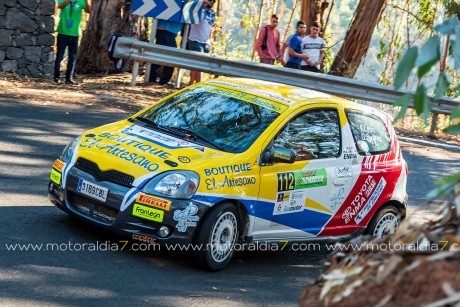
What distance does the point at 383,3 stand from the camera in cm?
2128

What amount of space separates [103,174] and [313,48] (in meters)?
10.2

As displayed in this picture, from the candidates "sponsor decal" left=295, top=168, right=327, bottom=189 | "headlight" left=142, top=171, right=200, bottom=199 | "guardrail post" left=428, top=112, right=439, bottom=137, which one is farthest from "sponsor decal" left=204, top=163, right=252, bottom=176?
"guardrail post" left=428, top=112, right=439, bottom=137

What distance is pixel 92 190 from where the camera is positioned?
8.55 metres

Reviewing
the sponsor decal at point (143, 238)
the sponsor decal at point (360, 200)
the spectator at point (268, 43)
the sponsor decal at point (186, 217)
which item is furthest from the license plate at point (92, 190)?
the spectator at point (268, 43)

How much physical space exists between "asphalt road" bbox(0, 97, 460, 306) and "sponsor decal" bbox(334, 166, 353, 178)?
3.18 feet

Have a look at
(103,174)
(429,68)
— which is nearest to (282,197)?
(103,174)

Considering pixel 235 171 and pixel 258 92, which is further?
pixel 258 92

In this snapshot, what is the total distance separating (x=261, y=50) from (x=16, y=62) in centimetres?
491

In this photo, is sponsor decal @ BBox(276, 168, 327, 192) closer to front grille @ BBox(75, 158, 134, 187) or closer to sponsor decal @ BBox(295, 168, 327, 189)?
sponsor decal @ BBox(295, 168, 327, 189)

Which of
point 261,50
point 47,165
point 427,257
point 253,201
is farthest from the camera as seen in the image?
point 261,50

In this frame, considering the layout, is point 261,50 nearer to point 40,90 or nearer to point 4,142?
point 40,90

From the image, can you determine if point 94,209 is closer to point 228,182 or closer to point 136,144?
point 136,144

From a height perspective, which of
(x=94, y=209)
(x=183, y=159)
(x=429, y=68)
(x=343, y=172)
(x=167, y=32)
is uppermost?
(x=429, y=68)

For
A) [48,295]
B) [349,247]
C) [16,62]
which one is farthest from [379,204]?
[16,62]
